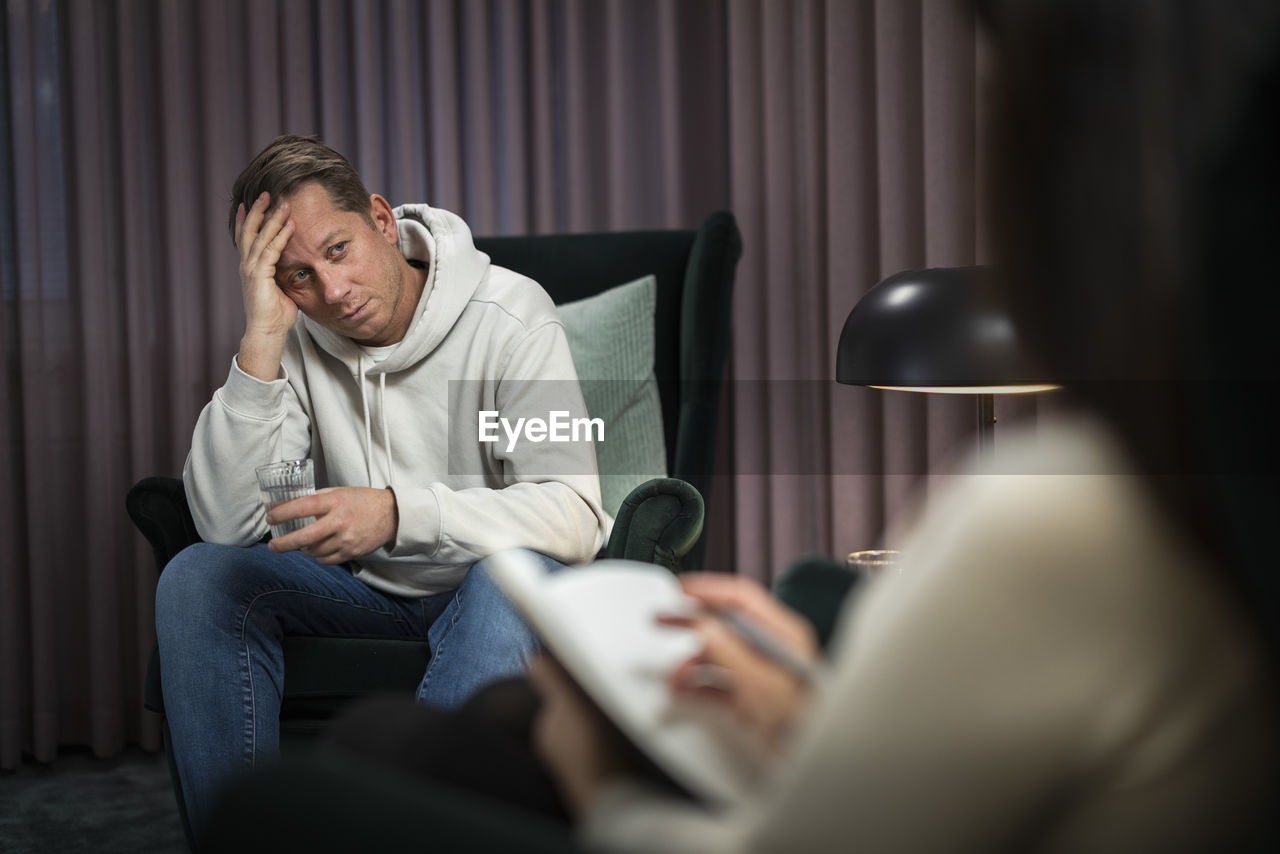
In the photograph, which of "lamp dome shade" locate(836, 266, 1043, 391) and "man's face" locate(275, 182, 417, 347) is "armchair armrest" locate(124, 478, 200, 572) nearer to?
"man's face" locate(275, 182, 417, 347)

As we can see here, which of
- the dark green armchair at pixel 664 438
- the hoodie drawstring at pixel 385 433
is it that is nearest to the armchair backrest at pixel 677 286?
the dark green armchair at pixel 664 438

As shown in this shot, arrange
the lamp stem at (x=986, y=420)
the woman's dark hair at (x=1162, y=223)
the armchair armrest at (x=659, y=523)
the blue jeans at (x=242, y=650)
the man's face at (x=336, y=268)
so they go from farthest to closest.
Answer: the lamp stem at (x=986, y=420) < the man's face at (x=336, y=268) < the armchair armrest at (x=659, y=523) < the blue jeans at (x=242, y=650) < the woman's dark hair at (x=1162, y=223)

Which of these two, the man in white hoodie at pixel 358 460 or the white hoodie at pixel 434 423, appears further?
the white hoodie at pixel 434 423

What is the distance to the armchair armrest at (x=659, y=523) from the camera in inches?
59.4

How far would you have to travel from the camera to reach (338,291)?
1.62 meters

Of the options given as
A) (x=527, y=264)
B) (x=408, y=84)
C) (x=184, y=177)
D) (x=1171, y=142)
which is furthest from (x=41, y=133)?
(x=1171, y=142)

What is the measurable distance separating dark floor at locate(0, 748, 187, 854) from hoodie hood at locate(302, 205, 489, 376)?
34.3 inches

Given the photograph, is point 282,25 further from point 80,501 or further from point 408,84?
point 80,501

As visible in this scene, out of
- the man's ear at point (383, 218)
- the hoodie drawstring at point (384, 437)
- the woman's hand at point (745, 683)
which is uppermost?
the man's ear at point (383, 218)

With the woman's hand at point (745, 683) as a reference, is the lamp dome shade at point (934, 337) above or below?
above

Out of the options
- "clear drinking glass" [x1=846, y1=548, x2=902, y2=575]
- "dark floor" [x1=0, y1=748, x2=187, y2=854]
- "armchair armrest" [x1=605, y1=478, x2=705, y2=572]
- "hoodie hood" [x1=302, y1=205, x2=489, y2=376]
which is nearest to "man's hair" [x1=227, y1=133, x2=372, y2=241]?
"hoodie hood" [x1=302, y1=205, x2=489, y2=376]

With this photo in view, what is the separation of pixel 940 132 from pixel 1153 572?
1.87 metres

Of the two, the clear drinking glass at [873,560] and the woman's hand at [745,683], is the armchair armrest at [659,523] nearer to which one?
the clear drinking glass at [873,560]

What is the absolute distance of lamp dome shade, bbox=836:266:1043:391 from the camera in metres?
1.44
